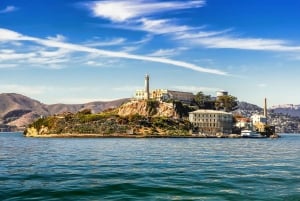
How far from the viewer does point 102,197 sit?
28672 millimetres

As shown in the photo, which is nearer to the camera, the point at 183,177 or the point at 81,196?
the point at 81,196

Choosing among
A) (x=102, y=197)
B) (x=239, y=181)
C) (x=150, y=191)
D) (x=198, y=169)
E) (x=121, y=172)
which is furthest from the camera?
(x=198, y=169)

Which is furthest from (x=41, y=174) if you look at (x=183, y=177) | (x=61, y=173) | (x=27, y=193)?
(x=183, y=177)

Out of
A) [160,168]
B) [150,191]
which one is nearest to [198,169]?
[160,168]

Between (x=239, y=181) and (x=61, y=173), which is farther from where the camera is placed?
(x=61, y=173)

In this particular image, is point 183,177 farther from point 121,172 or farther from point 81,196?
point 81,196

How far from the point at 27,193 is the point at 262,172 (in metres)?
25.5

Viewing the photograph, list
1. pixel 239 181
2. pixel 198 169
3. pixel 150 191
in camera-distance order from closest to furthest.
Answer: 1. pixel 150 191
2. pixel 239 181
3. pixel 198 169

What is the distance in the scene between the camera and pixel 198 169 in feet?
152

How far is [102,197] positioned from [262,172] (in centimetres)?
2195

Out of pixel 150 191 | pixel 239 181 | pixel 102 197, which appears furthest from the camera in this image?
pixel 239 181

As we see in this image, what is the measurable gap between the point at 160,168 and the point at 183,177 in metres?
8.13

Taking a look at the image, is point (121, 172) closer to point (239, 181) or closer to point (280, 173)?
point (239, 181)

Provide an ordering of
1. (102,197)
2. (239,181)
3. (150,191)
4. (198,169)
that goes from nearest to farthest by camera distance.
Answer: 1. (102,197)
2. (150,191)
3. (239,181)
4. (198,169)
